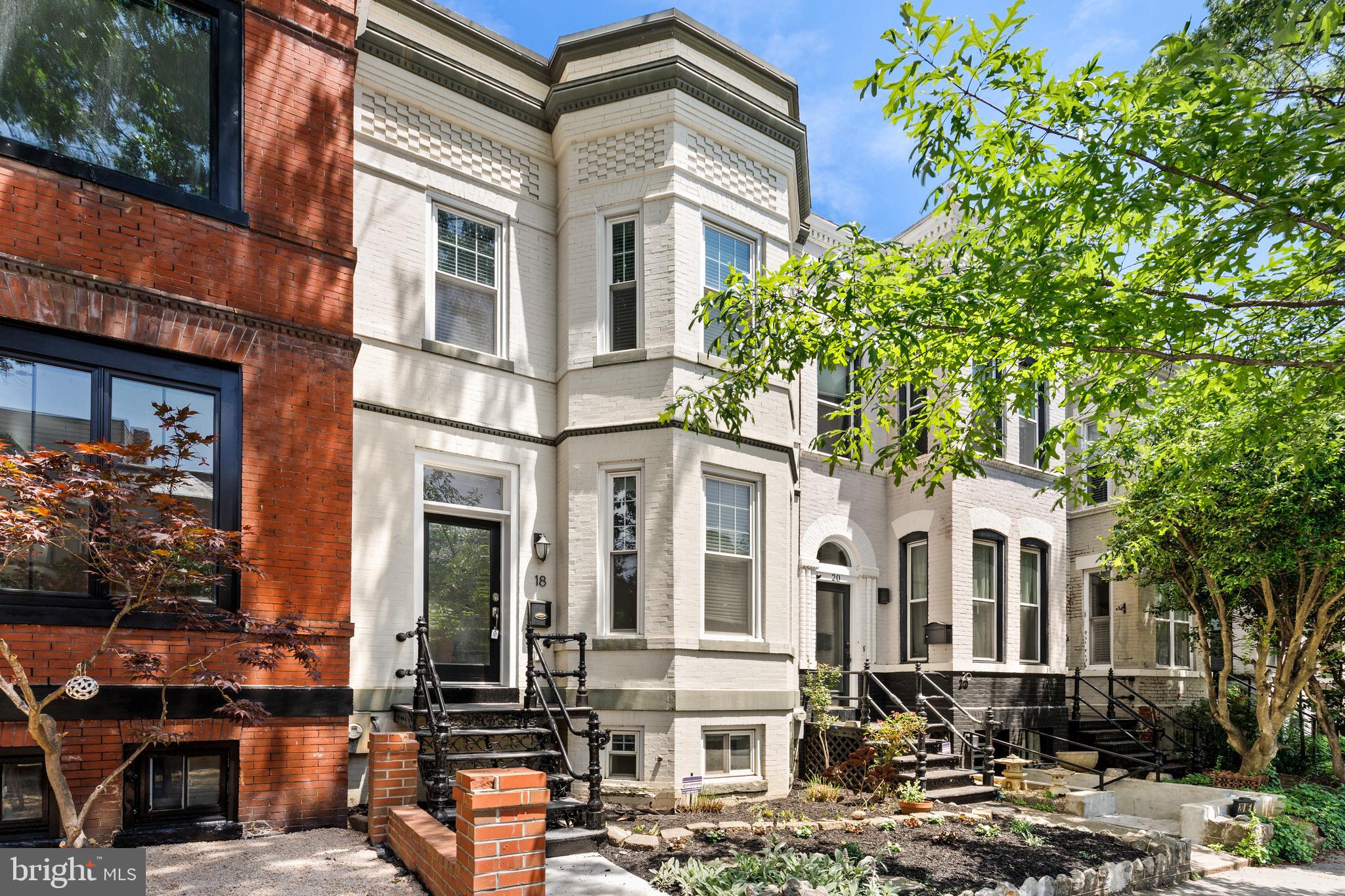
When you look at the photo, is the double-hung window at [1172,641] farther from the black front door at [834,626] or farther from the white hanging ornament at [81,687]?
the white hanging ornament at [81,687]

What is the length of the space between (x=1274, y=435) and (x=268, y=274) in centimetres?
886

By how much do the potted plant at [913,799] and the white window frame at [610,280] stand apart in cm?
585

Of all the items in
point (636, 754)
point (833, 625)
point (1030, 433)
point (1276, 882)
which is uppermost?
point (1030, 433)

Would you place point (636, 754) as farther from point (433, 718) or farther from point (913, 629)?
point (913, 629)

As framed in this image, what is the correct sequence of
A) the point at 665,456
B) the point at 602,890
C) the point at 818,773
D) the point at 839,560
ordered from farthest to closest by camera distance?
the point at 839,560, the point at 818,773, the point at 665,456, the point at 602,890

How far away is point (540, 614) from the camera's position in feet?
34.4

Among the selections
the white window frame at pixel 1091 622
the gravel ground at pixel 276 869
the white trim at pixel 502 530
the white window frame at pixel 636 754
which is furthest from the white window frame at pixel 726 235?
the white window frame at pixel 1091 622

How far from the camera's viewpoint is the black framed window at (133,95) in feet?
23.2

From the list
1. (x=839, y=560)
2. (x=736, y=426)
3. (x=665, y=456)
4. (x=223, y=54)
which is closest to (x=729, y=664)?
(x=665, y=456)

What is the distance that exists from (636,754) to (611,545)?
2.32m

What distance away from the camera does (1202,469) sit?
9.71 metres

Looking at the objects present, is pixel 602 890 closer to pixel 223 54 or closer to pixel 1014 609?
pixel 223 54

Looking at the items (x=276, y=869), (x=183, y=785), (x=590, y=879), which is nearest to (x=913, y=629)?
(x=590, y=879)

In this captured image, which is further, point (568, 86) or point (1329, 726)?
point (1329, 726)
